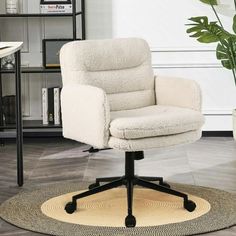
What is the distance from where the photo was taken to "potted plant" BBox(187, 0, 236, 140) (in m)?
5.11

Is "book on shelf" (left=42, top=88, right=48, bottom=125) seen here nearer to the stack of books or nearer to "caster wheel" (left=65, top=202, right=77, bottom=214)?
the stack of books

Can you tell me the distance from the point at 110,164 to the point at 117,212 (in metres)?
1.21

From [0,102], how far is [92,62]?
176 centimetres

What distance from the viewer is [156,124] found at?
3.46 meters

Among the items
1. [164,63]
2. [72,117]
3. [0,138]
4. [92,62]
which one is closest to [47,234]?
[72,117]

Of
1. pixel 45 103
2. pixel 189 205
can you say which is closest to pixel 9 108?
pixel 45 103

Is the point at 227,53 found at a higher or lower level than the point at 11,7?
lower

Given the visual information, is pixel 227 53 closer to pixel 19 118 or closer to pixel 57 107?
pixel 57 107

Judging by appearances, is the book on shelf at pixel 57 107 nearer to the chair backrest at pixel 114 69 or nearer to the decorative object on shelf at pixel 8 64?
the decorative object on shelf at pixel 8 64

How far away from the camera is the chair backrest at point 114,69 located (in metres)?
3.92

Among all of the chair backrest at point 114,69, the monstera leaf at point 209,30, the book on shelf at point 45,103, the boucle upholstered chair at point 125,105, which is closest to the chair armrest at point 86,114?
the boucle upholstered chair at point 125,105

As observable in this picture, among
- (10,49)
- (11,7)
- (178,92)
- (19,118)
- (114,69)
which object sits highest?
(11,7)

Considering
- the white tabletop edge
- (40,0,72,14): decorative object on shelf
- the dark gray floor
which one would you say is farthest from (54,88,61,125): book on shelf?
the white tabletop edge

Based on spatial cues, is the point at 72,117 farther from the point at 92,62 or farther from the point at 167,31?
the point at 167,31
